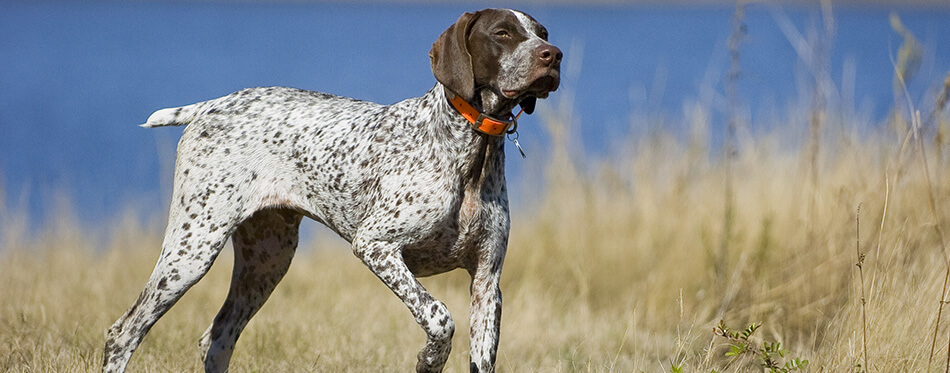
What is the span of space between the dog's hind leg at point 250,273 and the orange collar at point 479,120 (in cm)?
128

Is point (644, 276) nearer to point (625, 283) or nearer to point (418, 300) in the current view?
point (625, 283)

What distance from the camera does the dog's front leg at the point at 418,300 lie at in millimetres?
4258

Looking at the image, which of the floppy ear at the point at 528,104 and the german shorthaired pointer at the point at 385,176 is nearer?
the german shorthaired pointer at the point at 385,176

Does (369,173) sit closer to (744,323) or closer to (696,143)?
(744,323)

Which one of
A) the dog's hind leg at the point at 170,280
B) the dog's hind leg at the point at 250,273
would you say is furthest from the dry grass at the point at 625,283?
the dog's hind leg at the point at 170,280

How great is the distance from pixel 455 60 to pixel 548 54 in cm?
38

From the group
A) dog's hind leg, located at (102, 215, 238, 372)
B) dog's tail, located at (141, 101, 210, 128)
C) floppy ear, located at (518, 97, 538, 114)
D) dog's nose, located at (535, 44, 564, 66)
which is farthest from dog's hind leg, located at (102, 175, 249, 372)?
dog's nose, located at (535, 44, 564, 66)

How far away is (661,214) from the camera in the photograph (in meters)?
7.81

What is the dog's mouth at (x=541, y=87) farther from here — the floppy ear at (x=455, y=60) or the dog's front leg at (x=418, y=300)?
the dog's front leg at (x=418, y=300)

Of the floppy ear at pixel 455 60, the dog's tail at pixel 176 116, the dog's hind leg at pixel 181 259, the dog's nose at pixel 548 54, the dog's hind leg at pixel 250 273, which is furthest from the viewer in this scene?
the dog's hind leg at pixel 250 273

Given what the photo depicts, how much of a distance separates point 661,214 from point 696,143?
0.74 meters

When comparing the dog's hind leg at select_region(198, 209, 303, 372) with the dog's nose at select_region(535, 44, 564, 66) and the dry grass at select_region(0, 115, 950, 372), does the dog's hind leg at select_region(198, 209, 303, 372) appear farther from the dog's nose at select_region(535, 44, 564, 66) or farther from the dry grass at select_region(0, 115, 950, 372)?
the dog's nose at select_region(535, 44, 564, 66)

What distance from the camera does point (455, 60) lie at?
4.30 metres

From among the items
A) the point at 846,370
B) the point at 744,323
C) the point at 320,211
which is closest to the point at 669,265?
the point at 744,323
